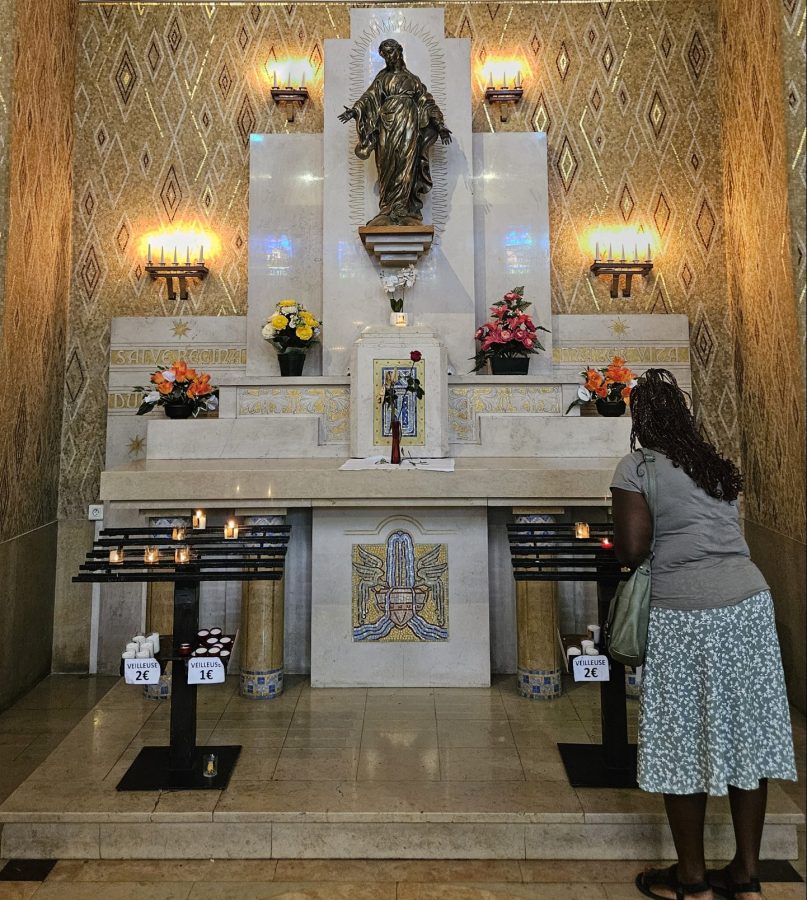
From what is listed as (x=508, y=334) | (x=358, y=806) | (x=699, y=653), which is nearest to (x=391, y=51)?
(x=508, y=334)

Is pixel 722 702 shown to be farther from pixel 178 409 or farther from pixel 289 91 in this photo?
pixel 289 91

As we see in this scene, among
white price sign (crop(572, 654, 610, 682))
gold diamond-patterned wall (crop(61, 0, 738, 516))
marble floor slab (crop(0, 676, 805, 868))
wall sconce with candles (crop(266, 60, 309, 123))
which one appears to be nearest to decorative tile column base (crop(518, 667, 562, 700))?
marble floor slab (crop(0, 676, 805, 868))

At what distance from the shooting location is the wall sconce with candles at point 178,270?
5617mm

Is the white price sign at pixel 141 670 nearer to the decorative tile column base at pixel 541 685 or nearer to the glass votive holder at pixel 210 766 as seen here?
the glass votive holder at pixel 210 766

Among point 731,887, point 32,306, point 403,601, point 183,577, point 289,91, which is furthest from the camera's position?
point 289,91

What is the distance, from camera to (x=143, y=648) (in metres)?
3.26

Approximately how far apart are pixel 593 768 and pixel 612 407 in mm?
2391

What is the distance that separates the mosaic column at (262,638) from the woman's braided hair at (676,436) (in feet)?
8.29

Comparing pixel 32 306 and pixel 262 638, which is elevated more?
pixel 32 306

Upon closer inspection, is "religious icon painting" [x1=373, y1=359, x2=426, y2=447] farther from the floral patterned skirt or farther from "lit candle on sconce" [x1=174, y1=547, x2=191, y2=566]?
the floral patterned skirt

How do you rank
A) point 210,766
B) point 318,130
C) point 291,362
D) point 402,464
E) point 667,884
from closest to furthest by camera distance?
point 667,884 < point 210,766 < point 402,464 < point 291,362 < point 318,130

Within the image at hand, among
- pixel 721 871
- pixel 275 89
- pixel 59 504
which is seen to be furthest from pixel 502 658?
pixel 275 89

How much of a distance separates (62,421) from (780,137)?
17.8 feet

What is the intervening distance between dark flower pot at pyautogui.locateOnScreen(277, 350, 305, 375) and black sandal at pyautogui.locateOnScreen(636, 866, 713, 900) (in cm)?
367
